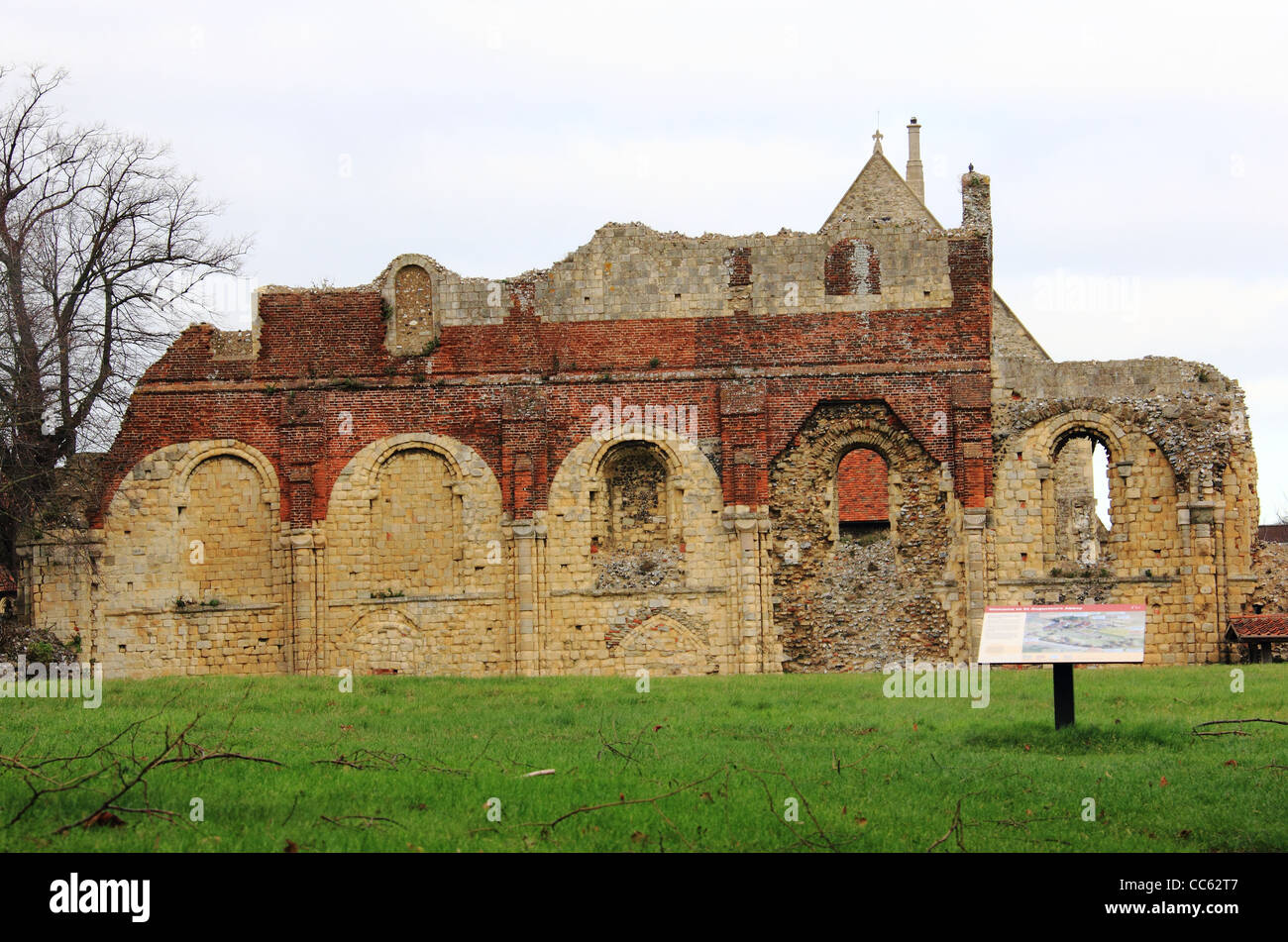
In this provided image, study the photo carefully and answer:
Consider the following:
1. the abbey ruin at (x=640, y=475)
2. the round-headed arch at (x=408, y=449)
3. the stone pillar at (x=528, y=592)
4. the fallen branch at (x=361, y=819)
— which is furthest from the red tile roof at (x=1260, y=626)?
the fallen branch at (x=361, y=819)

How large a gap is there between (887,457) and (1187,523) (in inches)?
218

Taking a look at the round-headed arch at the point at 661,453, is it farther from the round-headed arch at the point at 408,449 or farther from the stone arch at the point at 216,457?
the stone arch at the point at 216,457

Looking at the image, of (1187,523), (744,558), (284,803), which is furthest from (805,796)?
(1187,523)

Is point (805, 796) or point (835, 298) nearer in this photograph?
point (805, 796)

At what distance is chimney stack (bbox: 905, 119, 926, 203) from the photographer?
47219mm

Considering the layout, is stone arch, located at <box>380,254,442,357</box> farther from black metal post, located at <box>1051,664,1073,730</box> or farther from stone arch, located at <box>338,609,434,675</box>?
black metal post, located at <box>1051,664,1073,730</box>

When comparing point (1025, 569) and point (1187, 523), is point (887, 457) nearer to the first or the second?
point (1025, 569)

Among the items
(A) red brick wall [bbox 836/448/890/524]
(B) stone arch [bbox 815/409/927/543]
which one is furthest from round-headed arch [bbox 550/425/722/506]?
(A) red brick wall [bbox 836/448/890/524]

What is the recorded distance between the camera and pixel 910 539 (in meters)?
29.8

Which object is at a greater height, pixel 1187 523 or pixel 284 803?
pixel 1187 523

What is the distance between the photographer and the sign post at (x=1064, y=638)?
1661cm
